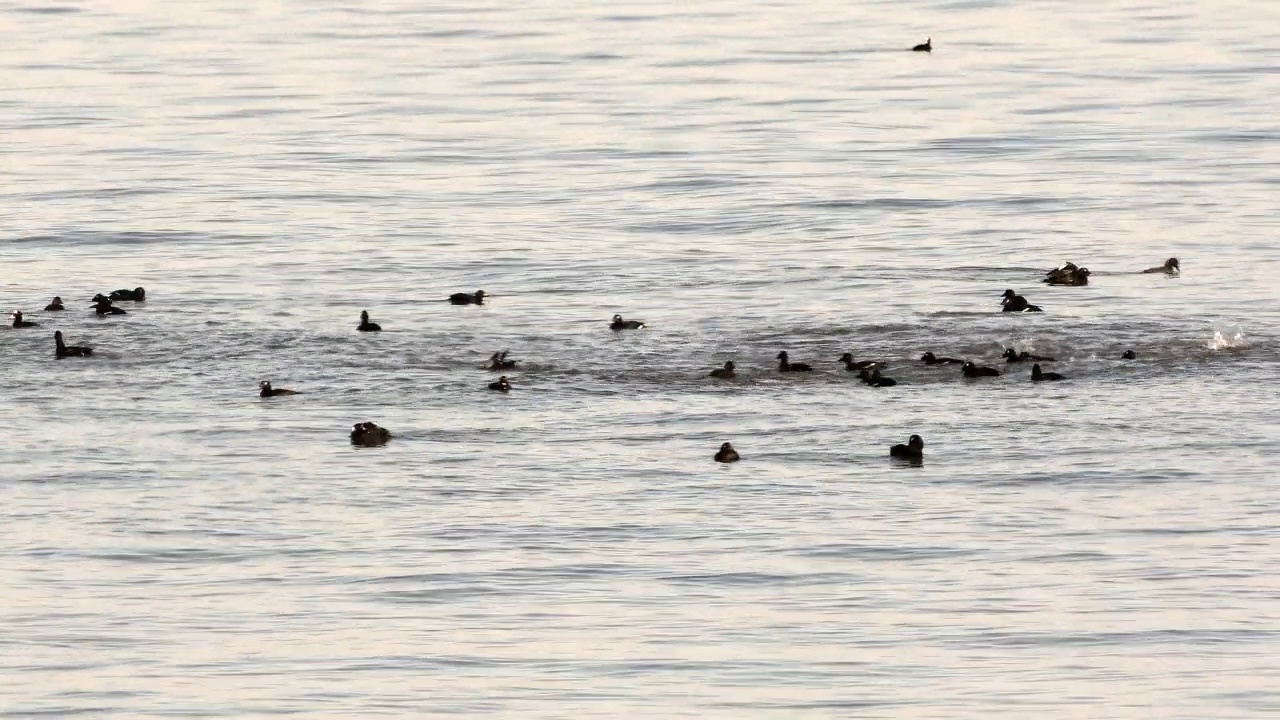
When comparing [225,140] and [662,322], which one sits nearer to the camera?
[662,322]

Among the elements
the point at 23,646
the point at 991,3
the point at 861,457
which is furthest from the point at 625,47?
the point at 23,646

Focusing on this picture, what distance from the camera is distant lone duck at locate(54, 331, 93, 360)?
35.5 m

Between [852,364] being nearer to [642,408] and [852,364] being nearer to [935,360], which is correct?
[935,360]

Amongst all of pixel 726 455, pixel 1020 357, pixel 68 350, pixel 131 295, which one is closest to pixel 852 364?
pixel 1020 357

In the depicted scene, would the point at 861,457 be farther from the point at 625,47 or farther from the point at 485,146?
the point at 625,47

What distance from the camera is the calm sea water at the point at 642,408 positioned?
2272 centimetres

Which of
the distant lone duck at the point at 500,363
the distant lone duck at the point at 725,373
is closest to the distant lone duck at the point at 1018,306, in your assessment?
the distant lone duck at the point at 725,373

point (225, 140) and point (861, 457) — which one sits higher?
point (225, 140)

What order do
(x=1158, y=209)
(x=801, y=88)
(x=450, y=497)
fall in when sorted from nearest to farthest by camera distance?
1. (x=450, y=497)
2. (x=1158, y=209)
3. (x=801, y=88)

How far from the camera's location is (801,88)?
68938 mm

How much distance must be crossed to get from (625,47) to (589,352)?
144 ft

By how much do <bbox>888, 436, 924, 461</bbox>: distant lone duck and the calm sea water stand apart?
16cm

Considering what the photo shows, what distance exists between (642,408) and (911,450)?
4236 mm

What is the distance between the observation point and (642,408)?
32.5 meters
